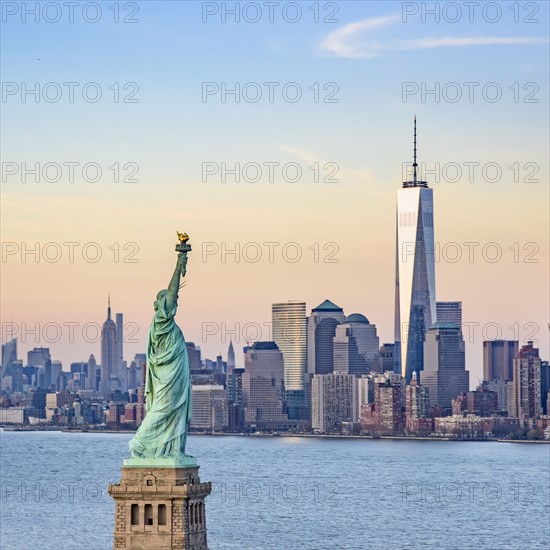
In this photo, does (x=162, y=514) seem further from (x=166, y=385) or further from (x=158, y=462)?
(x=166, y=385)

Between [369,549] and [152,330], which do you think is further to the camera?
[369,549]

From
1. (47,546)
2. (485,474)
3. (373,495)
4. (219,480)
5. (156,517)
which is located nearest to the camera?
(156,517)

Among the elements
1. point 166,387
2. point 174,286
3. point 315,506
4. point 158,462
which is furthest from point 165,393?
point 315,506

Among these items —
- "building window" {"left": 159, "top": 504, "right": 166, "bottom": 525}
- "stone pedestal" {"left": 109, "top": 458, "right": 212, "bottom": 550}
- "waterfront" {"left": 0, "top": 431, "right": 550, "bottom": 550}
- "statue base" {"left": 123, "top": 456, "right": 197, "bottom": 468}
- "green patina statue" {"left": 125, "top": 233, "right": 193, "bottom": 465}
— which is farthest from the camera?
"waterfront" {"left": 0, "top": 431, "right": 550, "bottom": 550}

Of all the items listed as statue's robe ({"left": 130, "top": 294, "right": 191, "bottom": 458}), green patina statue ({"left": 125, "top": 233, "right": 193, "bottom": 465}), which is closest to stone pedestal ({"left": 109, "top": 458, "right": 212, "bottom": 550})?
green patina statue ({"left": 125, "top": 233, "right": 193, "bottom": 465})

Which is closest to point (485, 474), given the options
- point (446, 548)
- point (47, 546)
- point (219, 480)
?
point (219, 480)

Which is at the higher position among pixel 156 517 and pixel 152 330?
pixel 152 330

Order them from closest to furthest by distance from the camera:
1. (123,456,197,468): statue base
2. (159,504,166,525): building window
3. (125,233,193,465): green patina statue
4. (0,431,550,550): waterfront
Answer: (159,504,166,525): building window < (123,456,197,468): statue base < (125,233,193,465): green patina statue < (0,431,550,550): waterfront

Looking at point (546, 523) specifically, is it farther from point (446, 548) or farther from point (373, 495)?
point (373, 495)

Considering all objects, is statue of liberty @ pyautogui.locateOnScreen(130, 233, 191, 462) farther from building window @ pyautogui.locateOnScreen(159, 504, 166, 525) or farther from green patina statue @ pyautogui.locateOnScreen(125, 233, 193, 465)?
building window @ pyautogui.locateOnScreen(159, 504, 166, 525)
